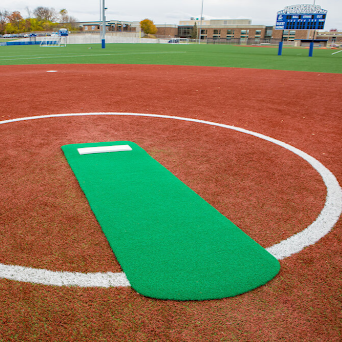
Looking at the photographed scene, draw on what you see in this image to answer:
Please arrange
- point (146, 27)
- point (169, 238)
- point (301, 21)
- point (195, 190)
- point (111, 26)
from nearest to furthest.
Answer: point (169, 238) → point (195, 190) → point (301, 21) → point (111, 26) → point (146, 27)

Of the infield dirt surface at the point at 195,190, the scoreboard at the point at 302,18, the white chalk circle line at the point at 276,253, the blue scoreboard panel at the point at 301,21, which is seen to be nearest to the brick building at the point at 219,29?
the scoreboard at the point at 302,18

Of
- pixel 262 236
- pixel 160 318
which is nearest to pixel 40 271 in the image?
pixel 160 318

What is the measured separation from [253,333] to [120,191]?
6.37 feet

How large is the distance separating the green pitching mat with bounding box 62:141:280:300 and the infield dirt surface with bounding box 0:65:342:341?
3.6 inches

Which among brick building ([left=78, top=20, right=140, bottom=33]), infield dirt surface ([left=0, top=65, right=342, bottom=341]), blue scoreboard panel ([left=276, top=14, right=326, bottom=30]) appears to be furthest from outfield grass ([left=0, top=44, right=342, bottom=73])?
brick building ([left=78, top=20, right=140, bottom=33])

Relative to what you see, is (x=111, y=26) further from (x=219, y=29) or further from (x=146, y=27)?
(x=219, y=29)

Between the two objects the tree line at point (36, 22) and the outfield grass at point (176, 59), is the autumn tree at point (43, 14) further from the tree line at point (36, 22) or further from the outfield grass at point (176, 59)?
the outfield grass at point (176, 59)

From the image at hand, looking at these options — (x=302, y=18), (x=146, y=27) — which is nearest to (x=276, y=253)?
(x=302, y=18)

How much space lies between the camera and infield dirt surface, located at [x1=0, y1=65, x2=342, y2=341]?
5.84ft

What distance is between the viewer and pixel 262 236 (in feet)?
8.52

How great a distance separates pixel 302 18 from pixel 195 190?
32.6m

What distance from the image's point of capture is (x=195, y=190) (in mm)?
3363

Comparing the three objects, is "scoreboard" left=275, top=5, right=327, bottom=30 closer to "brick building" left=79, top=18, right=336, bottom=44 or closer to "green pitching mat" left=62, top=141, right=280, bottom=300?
"green pitching mat" left=62, top=141, right=280, bottom=300

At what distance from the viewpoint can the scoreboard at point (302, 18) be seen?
28953mm
